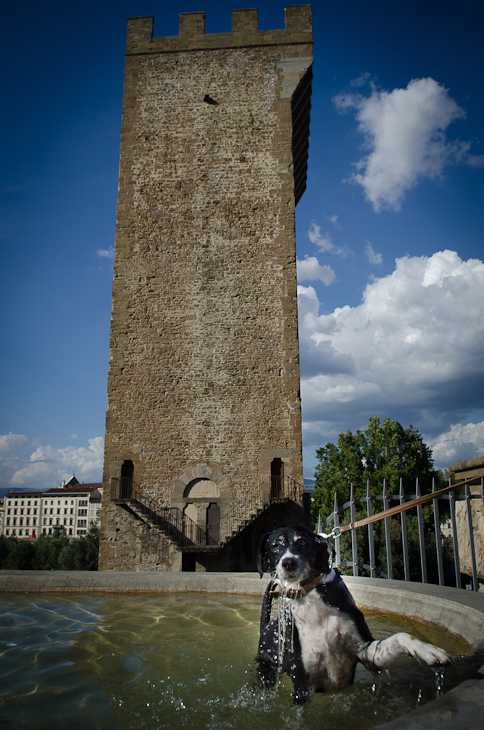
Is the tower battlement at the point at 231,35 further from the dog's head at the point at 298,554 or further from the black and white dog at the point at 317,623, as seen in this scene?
the black and white dog at the point at 317,623

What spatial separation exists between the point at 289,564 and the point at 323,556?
248mm

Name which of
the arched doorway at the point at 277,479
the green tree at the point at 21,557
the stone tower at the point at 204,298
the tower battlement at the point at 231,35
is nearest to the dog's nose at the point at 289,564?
the stone tower at the point at 204,298

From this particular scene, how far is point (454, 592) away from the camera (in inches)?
150

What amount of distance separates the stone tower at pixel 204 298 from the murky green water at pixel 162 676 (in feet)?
27.1

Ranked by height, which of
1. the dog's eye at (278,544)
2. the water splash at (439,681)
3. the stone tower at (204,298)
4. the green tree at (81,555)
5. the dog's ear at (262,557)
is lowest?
the green tree at (81,555)

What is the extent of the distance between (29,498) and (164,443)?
359ft

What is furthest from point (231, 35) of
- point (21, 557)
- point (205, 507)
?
point (21, 557)

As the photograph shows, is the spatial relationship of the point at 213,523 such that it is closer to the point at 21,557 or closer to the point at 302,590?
the point at 302,590

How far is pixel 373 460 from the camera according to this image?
2903 cm

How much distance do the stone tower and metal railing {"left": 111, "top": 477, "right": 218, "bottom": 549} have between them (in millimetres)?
39

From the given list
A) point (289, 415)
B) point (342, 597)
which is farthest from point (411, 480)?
point (342, 597)

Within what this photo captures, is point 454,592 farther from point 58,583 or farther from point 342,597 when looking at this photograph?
point 58,583

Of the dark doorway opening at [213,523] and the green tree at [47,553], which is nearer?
the dark doorway opening at [213,523]

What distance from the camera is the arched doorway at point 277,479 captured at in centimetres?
1280
